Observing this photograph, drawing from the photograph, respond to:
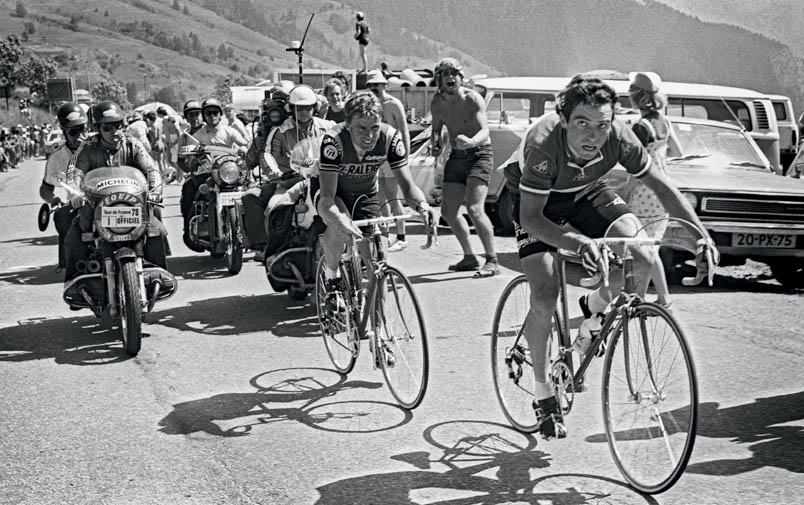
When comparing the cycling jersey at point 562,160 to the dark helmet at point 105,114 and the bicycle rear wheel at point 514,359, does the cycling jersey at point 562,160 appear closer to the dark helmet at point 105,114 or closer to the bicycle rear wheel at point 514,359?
the bicycle rear wheel at point 514,359

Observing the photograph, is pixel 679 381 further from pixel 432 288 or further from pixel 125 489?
pixel 432 288

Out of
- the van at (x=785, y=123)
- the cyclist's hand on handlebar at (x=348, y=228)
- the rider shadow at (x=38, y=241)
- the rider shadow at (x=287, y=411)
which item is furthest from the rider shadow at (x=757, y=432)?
the van at (x=785, y=123)

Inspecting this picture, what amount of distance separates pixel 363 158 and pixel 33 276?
6443mm

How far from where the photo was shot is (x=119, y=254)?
7.59 m

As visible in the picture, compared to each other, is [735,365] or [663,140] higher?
[663,140]

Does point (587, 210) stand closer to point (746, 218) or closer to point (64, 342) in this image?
point (64, 342)

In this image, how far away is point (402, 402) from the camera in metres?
5.95

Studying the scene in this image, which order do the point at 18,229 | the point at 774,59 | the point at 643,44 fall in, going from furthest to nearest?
the point at 643,44, the point at 774,59, the point at 18,229

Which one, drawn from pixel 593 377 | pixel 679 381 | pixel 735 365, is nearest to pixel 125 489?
pixel 679 381

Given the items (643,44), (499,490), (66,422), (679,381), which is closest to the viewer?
(679,381)

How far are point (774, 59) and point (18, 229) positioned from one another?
84.2 feet

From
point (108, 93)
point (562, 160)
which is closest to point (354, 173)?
point (562, 160)

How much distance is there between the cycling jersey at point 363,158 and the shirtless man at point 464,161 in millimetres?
3470

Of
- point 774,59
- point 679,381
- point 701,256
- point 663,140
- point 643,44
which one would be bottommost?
point 679,381
